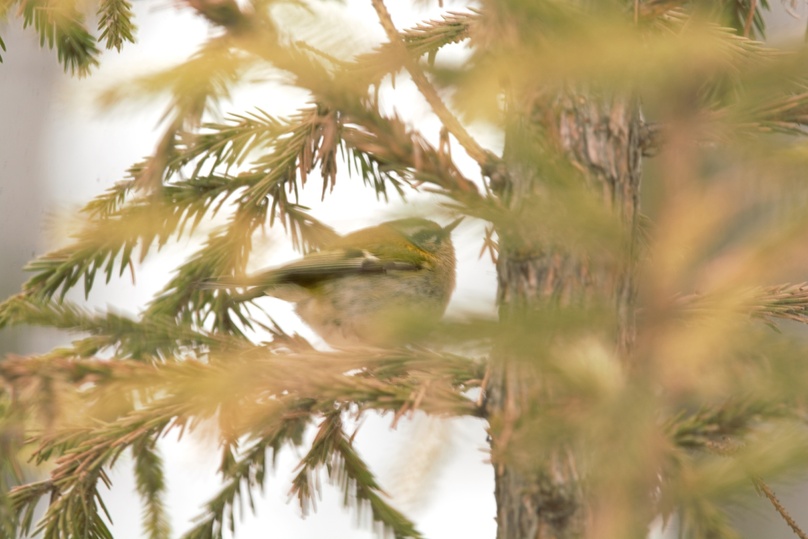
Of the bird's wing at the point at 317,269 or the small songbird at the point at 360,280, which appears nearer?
the bird's wing at the point at 317,269

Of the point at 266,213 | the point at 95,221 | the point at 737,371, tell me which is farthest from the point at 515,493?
the point at 95,221

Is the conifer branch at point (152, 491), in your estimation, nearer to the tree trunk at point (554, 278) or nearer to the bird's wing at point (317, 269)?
the bird's wing at point (317, 269)

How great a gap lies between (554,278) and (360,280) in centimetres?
107

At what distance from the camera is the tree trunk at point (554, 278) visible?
1.23 m

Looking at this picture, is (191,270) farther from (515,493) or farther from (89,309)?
(515,493)

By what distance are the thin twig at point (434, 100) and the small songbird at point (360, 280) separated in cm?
74

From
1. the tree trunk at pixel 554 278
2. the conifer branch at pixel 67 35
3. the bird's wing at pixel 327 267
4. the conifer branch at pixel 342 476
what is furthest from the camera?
the bird's wing at pixel 327 267

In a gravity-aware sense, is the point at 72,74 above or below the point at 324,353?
above

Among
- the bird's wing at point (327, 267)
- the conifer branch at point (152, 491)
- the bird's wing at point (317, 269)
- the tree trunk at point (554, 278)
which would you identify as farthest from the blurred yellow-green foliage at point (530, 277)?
the conifer branch at point (152, 491)

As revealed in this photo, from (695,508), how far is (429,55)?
4.13ft

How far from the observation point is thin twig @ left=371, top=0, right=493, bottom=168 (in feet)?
4.19

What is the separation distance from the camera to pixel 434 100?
1.35 meters

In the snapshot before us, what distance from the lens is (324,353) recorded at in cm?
142

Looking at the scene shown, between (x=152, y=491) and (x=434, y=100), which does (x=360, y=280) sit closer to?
(x=152, y=491)
